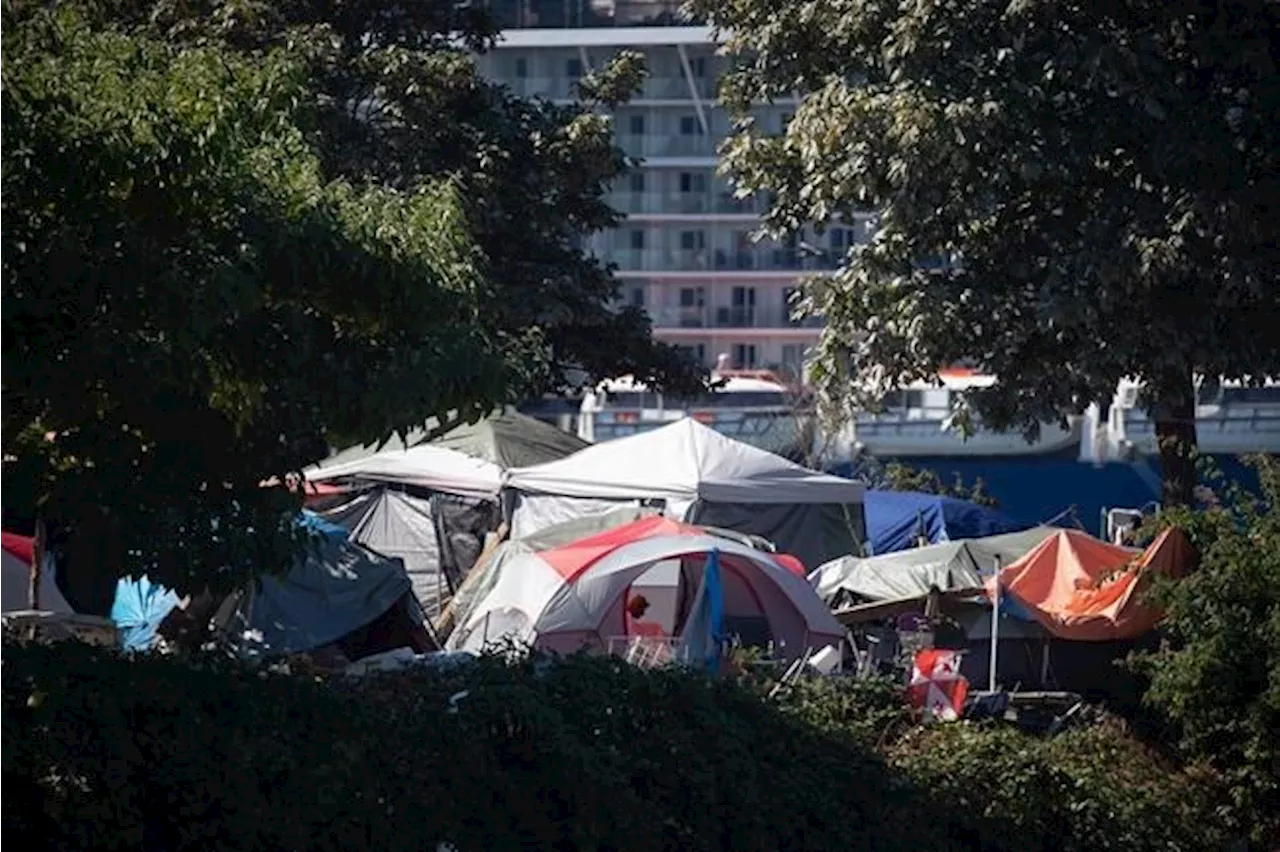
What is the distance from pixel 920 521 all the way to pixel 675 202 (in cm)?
3890

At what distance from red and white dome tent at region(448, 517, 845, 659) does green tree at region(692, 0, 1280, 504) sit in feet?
5.21

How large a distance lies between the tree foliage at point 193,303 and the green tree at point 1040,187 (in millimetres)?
6007

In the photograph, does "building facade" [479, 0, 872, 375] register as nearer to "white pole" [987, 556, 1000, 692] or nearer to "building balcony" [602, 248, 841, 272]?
"building balcony" [602, 248, 841, 272]

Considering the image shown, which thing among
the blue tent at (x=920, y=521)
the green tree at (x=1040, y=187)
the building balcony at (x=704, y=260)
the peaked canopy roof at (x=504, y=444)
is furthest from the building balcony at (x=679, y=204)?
the green tree at (x=1040, y=187)

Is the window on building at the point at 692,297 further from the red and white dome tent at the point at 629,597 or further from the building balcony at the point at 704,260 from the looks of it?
the red and white dome tent at the point at 629,597

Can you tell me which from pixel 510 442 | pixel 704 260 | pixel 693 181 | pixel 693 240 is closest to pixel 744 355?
pixel 704 260

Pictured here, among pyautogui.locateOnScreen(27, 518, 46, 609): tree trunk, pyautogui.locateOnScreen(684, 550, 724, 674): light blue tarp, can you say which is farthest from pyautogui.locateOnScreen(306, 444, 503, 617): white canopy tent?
pyautogui.locateOnScreen(27, 518, 46, 609): tree trunk

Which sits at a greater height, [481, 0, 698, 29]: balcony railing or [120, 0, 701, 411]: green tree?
[481, 0, 698, 29]: balcony railing

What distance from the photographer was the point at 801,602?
54.3ft

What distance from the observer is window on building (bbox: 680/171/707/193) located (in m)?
62.5

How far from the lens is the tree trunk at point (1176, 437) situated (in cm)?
1712

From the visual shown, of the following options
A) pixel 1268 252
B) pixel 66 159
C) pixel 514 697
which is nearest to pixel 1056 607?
pixel 1268 252

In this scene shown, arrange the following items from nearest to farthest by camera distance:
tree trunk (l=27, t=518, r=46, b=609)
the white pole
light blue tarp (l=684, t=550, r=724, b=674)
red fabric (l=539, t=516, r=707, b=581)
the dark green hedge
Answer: the dark green hedge < tree trunk (l=27, t=518, r=46, b=609) < light blue tarp (l=684, t=550, r=724, b=674) < the white pole < red fabric (l=539, t=516, r=707, b=581)

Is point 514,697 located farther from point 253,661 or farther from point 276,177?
point 276,177
